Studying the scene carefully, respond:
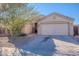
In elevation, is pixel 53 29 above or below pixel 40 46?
above

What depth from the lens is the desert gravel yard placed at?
263 cm

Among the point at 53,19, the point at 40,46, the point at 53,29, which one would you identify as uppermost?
the point at 53,19

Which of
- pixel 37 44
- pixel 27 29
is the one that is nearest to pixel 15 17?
pixel 27 29

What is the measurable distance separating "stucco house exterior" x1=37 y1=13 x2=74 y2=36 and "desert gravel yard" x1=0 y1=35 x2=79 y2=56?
61 mm

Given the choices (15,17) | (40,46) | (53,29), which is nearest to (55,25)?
(53,29)

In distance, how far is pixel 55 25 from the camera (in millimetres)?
2678

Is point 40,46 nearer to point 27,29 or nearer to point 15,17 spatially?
point 27,29

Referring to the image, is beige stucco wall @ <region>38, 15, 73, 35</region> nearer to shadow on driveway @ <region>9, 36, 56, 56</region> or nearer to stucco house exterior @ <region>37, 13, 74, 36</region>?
stucco house exterior @ <region>37, 13, 74, 36</region>

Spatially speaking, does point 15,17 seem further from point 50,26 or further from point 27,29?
point 50,26

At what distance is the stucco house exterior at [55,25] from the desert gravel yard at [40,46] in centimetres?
6

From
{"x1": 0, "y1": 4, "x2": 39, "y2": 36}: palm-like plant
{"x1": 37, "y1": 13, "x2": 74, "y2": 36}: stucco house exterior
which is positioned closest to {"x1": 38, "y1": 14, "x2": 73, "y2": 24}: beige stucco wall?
{"x1": 37, "y1": 13, "x2": 74, "y2": 36}: stucco house exterior

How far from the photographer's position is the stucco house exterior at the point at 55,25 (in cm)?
266

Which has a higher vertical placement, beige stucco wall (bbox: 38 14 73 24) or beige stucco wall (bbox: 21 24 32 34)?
beige stucco wall (bbox: 38 14 73 24)

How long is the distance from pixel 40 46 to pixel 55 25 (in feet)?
1.02
